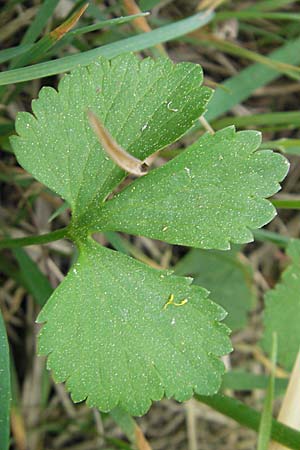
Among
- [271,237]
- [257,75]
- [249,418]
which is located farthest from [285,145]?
[249,418]

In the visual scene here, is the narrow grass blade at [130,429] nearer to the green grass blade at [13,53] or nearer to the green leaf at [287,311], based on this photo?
the green leaf at [287,311]

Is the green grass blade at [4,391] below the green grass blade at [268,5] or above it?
below

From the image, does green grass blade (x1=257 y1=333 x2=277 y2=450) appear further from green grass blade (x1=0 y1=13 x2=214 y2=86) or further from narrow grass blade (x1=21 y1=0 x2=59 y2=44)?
narrow grass blade (x1=21 y1=0 x2=59 y2=44)

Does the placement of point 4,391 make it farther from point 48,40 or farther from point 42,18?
point 42,18

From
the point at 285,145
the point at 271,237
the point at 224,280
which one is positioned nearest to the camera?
the point at 285,145

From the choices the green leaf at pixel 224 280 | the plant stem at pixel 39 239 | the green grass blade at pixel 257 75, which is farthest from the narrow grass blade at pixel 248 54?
the plant stem at pixel 39 239
